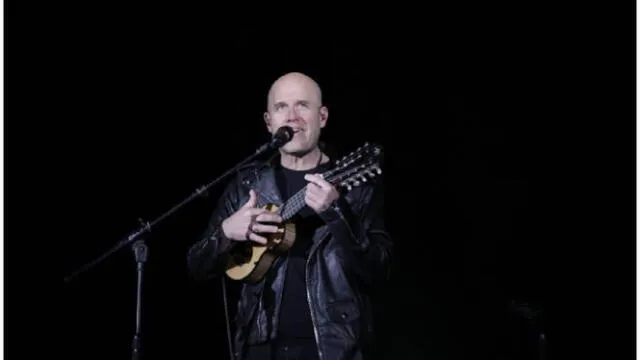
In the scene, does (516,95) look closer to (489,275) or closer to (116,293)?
(489,275)

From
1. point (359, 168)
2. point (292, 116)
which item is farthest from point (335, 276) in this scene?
point (292, 116)

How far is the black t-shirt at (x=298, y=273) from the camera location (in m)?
2.79

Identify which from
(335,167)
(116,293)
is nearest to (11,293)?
(116,293)

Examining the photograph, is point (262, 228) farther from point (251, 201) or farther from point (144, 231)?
point (144, 231)

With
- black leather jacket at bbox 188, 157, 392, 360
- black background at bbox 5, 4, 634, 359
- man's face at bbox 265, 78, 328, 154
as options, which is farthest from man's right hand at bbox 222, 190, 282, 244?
black background at bbox 5, 4, 634, 359

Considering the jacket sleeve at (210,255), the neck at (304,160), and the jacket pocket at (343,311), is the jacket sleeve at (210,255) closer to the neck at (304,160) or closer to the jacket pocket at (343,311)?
the neck at (304,160)

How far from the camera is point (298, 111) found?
3.15 meters

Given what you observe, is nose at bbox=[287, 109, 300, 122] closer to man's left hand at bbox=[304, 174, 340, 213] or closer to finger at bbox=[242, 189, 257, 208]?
finger at bbox=[242, 189, 257, 208]

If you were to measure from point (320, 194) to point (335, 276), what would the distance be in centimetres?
36

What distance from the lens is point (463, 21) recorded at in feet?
13.5

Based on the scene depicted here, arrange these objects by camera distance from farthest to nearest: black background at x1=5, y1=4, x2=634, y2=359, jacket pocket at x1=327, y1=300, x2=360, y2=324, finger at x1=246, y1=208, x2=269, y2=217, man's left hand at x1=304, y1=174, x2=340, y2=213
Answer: black background at x1=5, y1=4, x2=634, y2=359
finger at x1=246, y1=208, x2=269, y2=217
jacket pocket at x1=327, y1=300, x2=360, y2=324
man's left hand at x1=304, y1=174, x2=340, y2=213

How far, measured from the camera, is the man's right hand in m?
2.81

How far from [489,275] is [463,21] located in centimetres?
142

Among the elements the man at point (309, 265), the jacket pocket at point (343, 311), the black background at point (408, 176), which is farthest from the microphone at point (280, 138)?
the black background at point (408, 176)
